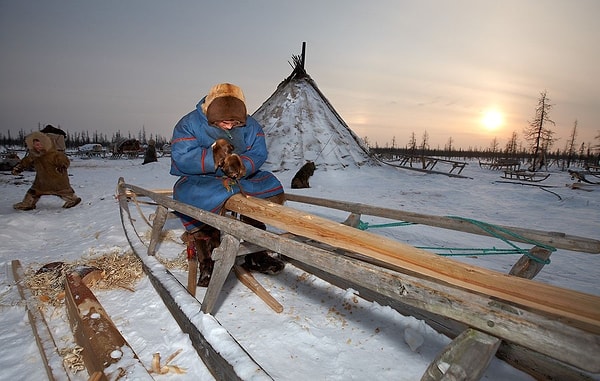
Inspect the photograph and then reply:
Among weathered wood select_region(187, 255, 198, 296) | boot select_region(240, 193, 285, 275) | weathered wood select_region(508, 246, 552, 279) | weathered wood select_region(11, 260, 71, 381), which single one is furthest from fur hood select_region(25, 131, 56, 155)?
weathered wood select_region(508, 246, 552, 279)

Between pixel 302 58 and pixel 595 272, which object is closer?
pixel 595 272

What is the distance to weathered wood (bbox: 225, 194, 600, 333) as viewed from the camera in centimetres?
97

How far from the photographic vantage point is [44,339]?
1899 mm

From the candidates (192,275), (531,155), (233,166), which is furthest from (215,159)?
(531,155)

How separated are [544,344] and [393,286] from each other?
42 centimetres

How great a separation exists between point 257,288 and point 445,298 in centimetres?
203

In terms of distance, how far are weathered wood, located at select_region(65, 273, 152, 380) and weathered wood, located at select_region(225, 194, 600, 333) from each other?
1125 millimetres

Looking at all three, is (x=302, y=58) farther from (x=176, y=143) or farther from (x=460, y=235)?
(x=176, y=143)

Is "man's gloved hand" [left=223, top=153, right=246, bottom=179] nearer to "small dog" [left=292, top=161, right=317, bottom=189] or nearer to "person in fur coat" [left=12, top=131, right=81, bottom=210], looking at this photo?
"person in fur coat" [left=12, top=131, right=81, bottom=210]

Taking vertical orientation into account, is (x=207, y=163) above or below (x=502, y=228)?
above

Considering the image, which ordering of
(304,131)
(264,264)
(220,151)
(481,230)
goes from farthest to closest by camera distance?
(304,131) → (264,264) → (220,151) → (481,230)

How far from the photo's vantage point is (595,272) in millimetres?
3562

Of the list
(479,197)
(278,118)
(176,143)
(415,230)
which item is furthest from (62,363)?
(278,118)

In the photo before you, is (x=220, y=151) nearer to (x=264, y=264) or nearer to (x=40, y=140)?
(x=264, y=264)
